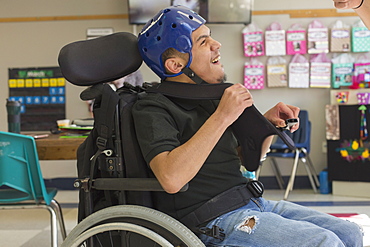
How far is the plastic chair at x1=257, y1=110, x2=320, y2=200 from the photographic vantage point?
498 cm

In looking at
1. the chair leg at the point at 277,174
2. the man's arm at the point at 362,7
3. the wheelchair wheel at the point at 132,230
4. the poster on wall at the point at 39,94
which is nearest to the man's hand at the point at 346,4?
the man's arm at the point at 362,7

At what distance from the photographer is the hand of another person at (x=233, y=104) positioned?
1.34 meters

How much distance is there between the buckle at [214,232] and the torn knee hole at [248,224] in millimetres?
53

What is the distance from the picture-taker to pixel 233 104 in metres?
1.34

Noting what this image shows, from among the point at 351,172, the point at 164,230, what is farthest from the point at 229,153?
the point at 351,172

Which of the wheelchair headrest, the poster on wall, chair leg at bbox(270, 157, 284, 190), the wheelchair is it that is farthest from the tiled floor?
the wheelchair headrest

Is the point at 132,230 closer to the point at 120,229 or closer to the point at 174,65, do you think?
the point at 120,229

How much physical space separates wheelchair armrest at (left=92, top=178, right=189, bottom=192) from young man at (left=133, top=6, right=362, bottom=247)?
3 centimetres

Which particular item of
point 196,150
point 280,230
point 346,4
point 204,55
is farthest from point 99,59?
point 346,4

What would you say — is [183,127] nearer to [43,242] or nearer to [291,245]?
[291,245]

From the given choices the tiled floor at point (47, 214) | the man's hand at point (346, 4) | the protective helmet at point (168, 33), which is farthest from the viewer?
the tiled floor at point (47, 214)

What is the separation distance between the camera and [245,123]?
1.51m

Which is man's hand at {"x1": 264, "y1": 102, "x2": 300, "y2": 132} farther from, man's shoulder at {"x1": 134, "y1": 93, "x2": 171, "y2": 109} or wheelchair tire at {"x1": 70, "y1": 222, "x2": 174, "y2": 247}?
wheelchair tire at {"x1": 70, "y1": 222, "x2": 174, "y2": 247}

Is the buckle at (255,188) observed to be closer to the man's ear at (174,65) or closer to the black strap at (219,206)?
the black strap at (219,206)
